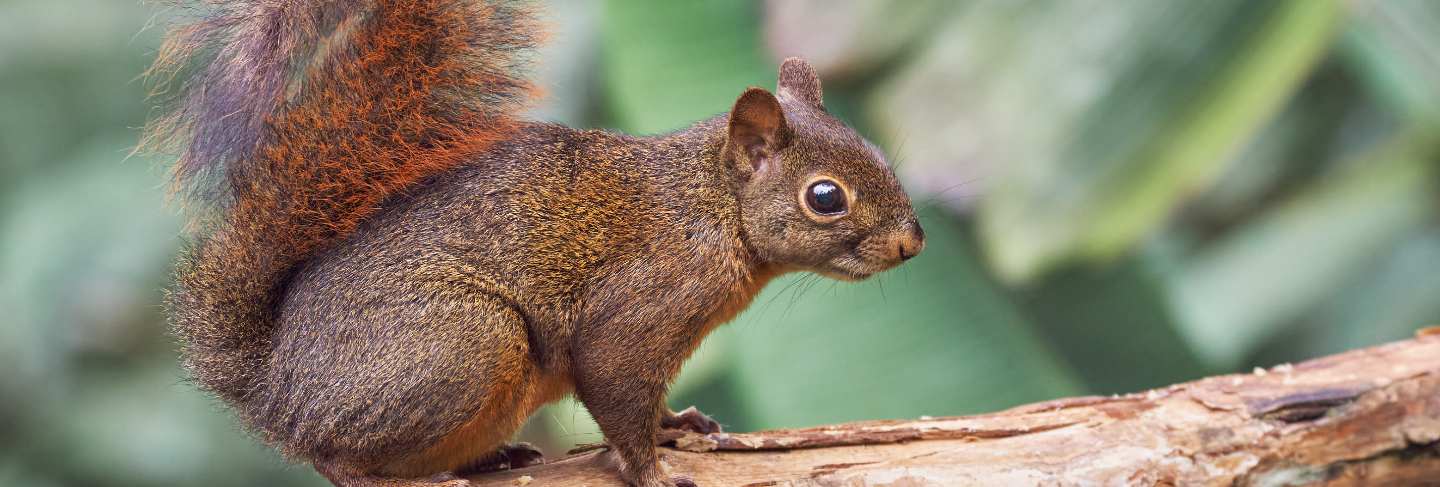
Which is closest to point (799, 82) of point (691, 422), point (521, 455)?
point (691, 422)

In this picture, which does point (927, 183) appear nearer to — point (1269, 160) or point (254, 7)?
point (1269, 160)

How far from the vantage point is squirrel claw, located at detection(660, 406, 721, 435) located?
2061 millimetres

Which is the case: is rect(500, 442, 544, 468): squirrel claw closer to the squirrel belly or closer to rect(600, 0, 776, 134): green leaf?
the squirrel belly

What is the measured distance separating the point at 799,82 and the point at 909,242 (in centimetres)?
42

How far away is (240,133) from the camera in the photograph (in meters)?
1.67

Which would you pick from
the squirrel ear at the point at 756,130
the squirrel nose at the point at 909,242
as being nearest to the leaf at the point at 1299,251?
the squirrel nose at the point at 909,242

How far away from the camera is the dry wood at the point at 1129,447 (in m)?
1.84

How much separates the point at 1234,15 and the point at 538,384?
205 cm

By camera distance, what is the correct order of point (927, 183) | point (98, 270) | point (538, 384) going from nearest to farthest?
1. point (538, 384)
2. point (98, 270)
3. point (927, 183)

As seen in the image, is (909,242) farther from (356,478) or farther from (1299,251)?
(1299,251)

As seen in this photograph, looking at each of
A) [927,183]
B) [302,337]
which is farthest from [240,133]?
[927,183]

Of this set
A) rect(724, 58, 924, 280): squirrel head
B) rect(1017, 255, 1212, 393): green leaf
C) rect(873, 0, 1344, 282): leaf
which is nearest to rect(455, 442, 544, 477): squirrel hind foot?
rect(724, 58, 924, 280): squirrel head

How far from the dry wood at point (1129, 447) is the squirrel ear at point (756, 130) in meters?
0.49

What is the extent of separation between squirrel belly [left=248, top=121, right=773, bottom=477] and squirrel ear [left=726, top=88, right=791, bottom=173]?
0.06 metres
